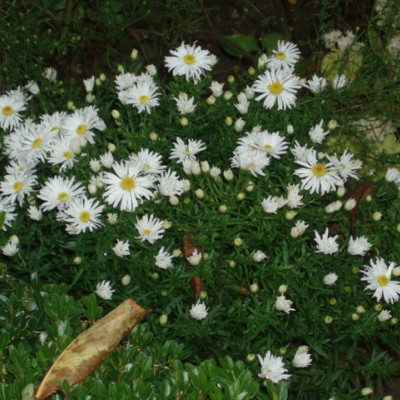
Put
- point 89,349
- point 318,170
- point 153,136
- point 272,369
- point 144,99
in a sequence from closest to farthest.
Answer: point 89,349 < point 272,369 < point 318,170 < point 153,136 < point 144,99

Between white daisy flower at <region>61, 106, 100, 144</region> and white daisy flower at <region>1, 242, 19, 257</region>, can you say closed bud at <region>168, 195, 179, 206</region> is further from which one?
white daisy flower at <region>1, 242, 19, 257</region>

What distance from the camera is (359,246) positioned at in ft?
9.09

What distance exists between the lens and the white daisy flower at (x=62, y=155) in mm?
2928

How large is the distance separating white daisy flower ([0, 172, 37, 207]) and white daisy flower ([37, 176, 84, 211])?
0.11m

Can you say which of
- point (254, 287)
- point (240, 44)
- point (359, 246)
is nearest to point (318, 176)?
point (359, 246)

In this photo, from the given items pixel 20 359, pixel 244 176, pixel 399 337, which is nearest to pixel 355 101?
pixel 244 176

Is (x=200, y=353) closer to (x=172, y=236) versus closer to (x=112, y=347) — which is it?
(x=172, y=236)

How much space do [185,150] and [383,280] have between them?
998 mm

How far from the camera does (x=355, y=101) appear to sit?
145 inches

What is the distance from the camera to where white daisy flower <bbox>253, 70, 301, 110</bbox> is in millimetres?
3201

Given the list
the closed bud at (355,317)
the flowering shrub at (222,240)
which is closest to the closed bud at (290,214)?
the flowering shrub at (222,240)

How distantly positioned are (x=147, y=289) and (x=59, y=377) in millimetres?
1038

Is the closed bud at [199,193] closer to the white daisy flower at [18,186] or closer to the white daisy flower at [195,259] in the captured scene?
the white daisy flower at [195,259]

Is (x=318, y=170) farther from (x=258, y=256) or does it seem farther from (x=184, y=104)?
(x=184, y=104)
